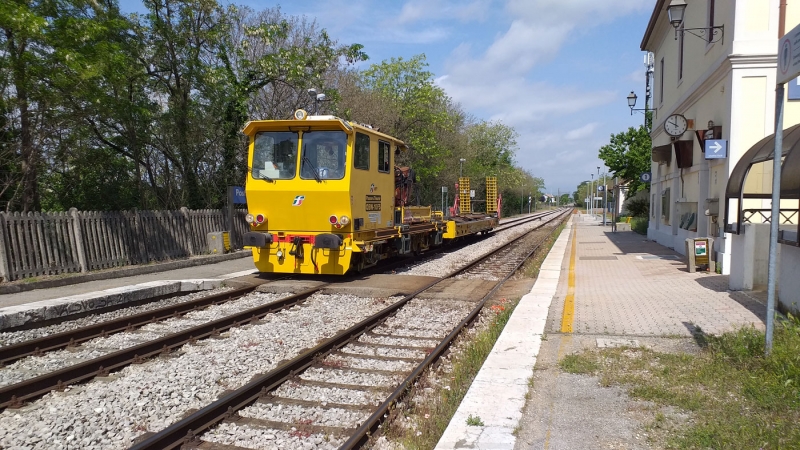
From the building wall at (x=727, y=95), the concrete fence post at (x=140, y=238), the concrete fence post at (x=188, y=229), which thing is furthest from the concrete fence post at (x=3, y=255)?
the building wall at (x=727, y=95)

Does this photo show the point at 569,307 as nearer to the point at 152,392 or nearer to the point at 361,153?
the point at 361,153

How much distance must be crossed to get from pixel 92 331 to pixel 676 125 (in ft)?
51.2

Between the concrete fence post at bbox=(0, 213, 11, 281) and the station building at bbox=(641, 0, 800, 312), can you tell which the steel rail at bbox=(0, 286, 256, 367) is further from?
the station building at bbox=(641, 0, 800, 312)

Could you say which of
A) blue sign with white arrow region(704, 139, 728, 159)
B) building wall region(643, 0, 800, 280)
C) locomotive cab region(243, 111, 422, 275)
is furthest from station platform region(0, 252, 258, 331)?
building wall region(643, 0, 800, 280)

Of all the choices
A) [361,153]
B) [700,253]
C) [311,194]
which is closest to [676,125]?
[700,253]

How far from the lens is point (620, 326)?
22.8 feet

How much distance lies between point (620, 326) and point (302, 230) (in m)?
6.21

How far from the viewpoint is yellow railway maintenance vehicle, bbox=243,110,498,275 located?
33.9 ft

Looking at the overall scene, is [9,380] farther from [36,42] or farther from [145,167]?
[145,167]

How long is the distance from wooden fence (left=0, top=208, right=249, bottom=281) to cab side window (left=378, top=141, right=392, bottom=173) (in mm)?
5933

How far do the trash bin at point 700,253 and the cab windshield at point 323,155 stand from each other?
24.7ft

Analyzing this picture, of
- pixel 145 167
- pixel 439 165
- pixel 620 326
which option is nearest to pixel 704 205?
pixel 620 326

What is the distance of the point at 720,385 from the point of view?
4.61 m

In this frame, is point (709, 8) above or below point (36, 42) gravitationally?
above
